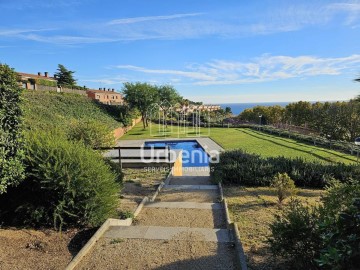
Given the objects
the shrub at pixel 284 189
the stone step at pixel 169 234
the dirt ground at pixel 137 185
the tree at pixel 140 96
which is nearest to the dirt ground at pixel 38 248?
the stone step at pixel 169 234

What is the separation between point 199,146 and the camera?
2503 centimetres

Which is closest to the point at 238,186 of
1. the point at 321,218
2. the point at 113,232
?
the point at 113,232

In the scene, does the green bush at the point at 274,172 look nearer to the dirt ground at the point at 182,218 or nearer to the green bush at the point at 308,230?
the dirt ground at the point at 182,218

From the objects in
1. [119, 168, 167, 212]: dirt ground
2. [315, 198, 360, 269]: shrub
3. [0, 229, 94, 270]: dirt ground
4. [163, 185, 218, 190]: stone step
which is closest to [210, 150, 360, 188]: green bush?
[163, 185, 218, 190]: stone step

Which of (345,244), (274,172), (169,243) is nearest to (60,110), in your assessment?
(274,172)

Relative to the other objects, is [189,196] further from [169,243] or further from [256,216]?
[169,243]

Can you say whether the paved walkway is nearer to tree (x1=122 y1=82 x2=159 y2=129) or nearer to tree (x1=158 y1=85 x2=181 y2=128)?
tree (x1=122 y1=82 x2=159 y2=129)

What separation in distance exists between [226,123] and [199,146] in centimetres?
2089

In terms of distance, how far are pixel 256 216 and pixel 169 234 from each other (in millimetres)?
2594

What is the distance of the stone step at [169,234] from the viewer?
480cm

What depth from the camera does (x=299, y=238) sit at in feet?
11.4

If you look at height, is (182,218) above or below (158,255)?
below

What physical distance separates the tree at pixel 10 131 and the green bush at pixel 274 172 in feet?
23.6

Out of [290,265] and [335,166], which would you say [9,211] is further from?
[335,166]
